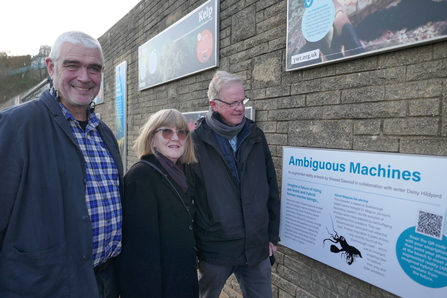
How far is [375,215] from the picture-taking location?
1810 mm

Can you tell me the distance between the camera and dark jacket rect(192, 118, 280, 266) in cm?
189

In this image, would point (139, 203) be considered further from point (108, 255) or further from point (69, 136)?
point (69, 136)

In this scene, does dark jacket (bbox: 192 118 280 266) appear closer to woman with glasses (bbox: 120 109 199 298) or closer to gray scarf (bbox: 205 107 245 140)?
gray scarf (bbox: 205 107 245 140)

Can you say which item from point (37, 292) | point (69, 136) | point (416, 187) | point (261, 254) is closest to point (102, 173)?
point (69, 136)

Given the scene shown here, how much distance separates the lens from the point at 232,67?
3.23m

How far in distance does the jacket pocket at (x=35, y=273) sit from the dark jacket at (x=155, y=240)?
1.07 feet

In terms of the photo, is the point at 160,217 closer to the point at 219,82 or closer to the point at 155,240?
the point at 155,240

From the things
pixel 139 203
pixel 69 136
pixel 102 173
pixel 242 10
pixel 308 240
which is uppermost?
pixel 242 10

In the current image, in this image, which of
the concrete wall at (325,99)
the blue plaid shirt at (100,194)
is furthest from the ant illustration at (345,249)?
the blue plaid shirt at (100,194)

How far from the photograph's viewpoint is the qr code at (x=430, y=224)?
1525 millimetres

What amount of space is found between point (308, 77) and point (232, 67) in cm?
115

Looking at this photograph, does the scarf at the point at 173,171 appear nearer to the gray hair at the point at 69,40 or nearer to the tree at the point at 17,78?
the gray hair at the point at 69,40

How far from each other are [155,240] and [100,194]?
15.4 inches

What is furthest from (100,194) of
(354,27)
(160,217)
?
(354,27)
